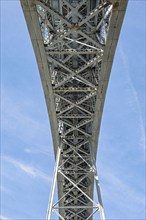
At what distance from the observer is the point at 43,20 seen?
1712 cm

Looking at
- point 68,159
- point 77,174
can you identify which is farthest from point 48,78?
point 77,174

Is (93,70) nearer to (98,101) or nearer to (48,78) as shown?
(98,101)

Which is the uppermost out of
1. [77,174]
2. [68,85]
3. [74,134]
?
[68,85]

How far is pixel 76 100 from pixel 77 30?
25.2 ft

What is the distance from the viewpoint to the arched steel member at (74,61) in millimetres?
→ 15695

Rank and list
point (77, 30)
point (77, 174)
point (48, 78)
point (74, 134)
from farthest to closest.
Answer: point (77, 174) < point (74, 134) < point (48, 78) < point (77, 30)

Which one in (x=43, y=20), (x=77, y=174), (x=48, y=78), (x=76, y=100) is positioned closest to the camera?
(x=43, y=20)

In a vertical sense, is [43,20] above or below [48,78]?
above

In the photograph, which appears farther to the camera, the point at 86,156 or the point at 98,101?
the point at 86,156

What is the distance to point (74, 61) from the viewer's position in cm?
2048

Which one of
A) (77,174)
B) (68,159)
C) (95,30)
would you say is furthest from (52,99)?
(77,174)

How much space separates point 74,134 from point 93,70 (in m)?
6.39

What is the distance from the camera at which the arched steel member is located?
15695 millimetres

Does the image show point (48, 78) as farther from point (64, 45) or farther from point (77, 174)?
point (77, 174)
